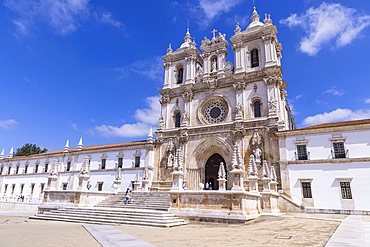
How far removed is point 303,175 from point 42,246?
22.0 metres

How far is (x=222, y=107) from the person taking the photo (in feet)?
101

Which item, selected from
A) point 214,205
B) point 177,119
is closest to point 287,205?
point 214,205

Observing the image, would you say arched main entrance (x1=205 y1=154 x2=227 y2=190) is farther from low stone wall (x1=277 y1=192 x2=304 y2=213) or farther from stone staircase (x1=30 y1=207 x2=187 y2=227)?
stone staircase (x1=30 y1=207 x2=187 y2=227)

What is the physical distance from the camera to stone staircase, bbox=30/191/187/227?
14276 mm

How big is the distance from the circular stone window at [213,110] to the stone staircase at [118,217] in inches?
A: 660

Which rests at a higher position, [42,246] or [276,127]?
[276,127]

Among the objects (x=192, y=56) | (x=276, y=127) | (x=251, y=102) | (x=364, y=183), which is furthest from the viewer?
(x=192, y=56)

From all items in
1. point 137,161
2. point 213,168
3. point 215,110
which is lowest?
point 213,168

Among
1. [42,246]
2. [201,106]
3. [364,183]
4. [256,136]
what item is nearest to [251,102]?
[256,136]

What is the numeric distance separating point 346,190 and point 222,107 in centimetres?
1522

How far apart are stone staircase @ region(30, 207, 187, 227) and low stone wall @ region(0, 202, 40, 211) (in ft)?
44.2

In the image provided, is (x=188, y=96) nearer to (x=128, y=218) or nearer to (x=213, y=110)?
(x=213, y=110)

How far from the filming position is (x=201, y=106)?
1254 inches

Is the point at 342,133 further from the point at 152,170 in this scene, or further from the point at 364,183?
the point at 152,170
